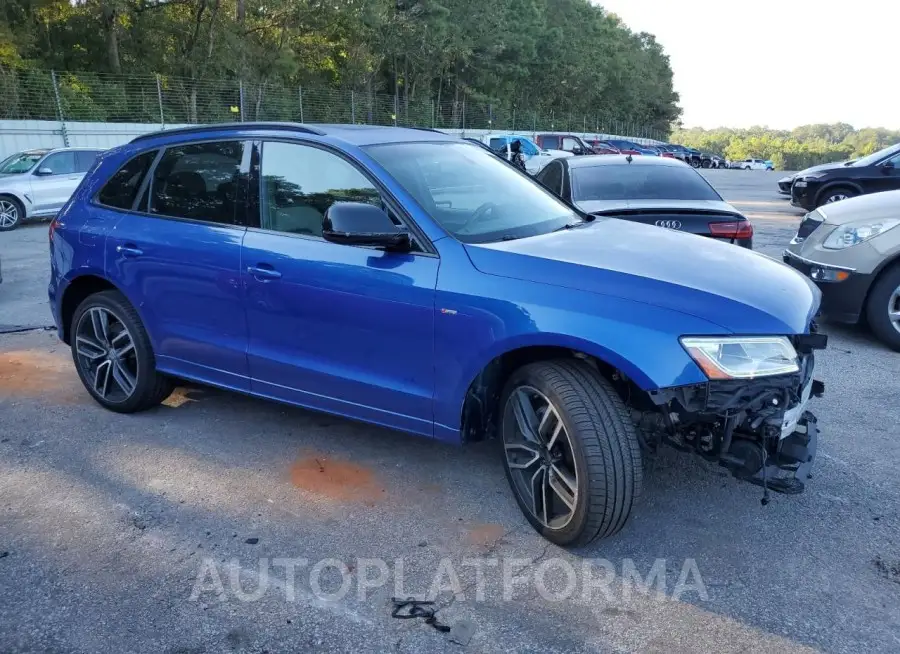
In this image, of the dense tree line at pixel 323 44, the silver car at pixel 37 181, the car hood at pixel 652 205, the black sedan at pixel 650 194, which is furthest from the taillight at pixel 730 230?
the dense tree line at pixel 323 44

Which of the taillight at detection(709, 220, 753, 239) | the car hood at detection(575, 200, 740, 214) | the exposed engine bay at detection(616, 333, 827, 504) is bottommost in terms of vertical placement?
the exposed engine bay at detection(616, 333, 827, 504)

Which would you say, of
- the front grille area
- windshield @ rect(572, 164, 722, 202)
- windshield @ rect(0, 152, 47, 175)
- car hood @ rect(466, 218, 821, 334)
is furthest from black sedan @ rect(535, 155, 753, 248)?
windshield @ rect(0, 152, 47, 175)

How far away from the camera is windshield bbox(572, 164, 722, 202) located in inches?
270

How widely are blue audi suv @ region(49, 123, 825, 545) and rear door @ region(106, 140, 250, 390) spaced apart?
13 millimetres

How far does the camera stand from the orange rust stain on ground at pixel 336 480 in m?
3.63

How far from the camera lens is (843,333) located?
648 cm

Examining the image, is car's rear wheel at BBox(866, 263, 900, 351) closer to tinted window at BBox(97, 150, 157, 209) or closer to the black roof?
the black roof

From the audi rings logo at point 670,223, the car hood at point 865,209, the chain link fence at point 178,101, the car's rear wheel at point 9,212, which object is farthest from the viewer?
the chain link fence at point 178,101

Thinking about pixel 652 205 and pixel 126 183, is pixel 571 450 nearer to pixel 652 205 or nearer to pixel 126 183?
pixel 126 183

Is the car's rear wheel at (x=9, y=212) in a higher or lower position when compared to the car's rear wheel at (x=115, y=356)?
lower

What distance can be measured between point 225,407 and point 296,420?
0.58 m

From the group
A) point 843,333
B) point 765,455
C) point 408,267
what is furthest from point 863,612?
point 843,333

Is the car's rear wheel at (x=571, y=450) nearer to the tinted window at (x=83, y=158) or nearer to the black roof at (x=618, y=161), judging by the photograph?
the black roof at (x=618, y=161)

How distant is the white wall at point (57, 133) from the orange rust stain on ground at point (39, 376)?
16.4 metres
